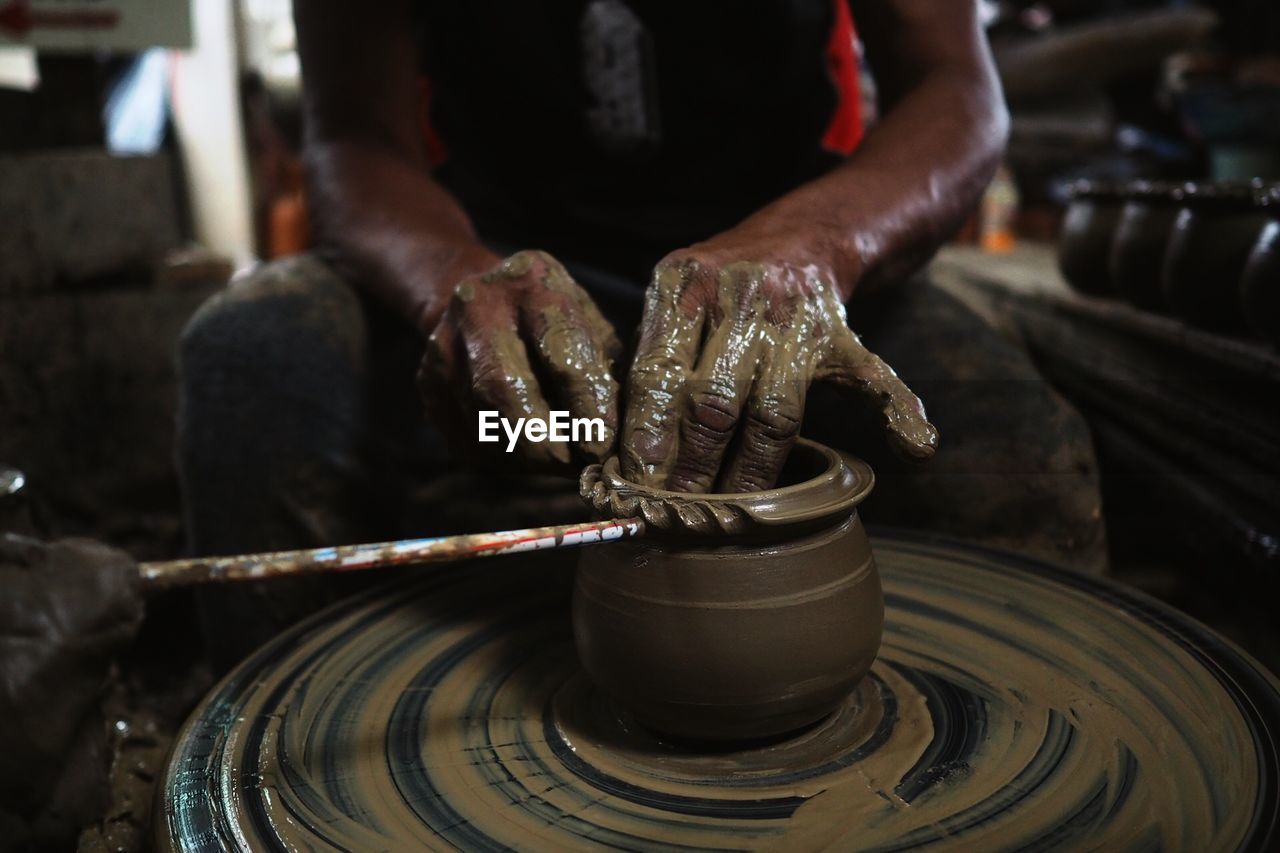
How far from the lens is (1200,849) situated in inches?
31.8

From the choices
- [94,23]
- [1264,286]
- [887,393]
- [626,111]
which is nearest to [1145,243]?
[1264,286]

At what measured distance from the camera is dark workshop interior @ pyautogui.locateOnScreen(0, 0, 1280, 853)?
35.5 inches

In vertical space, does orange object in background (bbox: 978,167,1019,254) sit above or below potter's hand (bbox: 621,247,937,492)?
below

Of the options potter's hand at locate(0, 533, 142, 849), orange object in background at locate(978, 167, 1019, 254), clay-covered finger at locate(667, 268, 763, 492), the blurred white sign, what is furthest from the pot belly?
orange object in background at locate(978, 167, 1019, 254)

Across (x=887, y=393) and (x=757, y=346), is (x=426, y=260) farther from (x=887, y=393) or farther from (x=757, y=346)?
(x=887, y=393)

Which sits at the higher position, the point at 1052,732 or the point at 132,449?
the point at 1052,732

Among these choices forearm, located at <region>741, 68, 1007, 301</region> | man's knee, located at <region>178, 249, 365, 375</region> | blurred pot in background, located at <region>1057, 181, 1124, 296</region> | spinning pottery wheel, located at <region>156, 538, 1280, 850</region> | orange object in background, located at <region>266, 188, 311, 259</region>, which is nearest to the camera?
spinning pottery wheel, located at <region>156, 538, 1280, 850</region>

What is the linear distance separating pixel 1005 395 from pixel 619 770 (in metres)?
0.91

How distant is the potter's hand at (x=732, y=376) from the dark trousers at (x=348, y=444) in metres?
0.44

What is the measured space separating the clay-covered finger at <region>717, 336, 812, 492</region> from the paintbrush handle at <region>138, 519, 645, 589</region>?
0.14 m

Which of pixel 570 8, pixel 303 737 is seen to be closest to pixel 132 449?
pixel 570 8

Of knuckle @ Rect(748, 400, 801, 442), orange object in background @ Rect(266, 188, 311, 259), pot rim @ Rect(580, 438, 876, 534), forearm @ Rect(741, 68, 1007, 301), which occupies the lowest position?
orange object in background @ Rect(266, 188, 311, 259)

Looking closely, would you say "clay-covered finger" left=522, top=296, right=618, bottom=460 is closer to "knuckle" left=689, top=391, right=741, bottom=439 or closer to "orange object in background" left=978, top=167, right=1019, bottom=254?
"knuckle" left=689, top=391, right=741, bottom=439

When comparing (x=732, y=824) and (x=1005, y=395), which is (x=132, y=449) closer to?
(x=1005, y=395)
